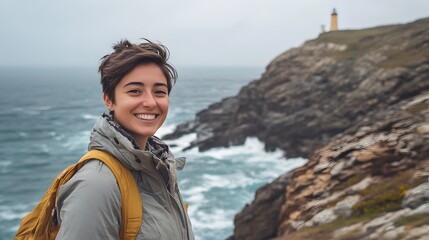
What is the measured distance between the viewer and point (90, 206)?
2256mm

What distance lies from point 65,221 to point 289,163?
4004 centimetres

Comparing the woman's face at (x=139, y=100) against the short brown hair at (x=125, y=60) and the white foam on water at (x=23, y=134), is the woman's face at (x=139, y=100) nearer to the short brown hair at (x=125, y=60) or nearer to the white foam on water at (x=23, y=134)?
the short brown hair at (x=125, y=60)

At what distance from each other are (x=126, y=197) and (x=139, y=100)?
2.74 feet

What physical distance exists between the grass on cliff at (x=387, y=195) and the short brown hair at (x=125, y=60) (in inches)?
425

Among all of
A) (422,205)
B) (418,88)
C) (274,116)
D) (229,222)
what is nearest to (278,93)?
(274,116)

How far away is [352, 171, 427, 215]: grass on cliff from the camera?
1198 cm

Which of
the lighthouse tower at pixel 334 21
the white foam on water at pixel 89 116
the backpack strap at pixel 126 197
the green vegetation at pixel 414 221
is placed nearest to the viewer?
the backpack strap at pixel 126 197

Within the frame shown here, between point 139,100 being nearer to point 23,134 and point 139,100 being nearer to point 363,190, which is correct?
point 363,190

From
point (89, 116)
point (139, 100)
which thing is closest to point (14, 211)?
point (139, 100)

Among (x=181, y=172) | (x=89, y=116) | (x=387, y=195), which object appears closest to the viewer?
(x=387, y=195)

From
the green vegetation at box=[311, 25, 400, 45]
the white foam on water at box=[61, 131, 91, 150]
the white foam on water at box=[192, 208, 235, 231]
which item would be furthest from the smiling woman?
the green vegetation at box=[311, 25, 400, 45]

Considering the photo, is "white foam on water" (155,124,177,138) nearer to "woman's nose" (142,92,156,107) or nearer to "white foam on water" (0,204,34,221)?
"white foam on water" (0,204,34,221)

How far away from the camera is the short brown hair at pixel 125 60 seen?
2.87m

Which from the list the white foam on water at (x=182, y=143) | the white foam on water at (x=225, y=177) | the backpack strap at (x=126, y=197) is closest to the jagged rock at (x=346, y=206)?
the backpack strap at (x=126, y=197)
